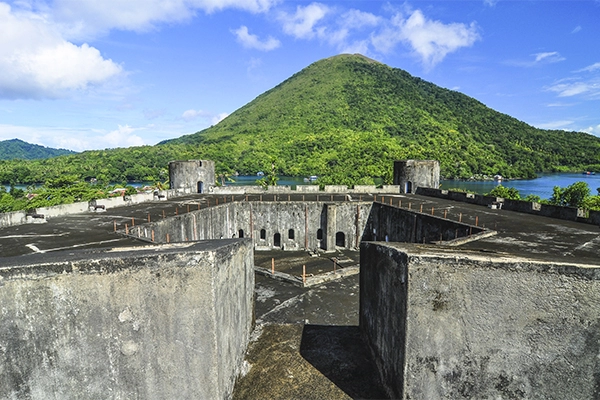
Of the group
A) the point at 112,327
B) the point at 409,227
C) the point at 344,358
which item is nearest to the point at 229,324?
the point at 112,327

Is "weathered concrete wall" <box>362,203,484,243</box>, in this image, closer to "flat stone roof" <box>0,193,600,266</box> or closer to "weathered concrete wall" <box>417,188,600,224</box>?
"flat stone roof" <box>0,193,600,266</box>

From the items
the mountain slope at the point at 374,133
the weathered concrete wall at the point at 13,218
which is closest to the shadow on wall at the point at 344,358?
the weathered concrete wall at the point at 13,218

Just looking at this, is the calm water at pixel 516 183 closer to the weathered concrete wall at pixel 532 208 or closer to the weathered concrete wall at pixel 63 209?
the weathered concrete wall at pixel 63 209

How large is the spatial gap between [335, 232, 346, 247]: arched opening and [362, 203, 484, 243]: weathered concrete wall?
4.85ft

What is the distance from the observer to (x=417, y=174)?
99.5ft

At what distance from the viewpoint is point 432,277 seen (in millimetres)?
4008

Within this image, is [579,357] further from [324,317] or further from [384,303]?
[324,317]

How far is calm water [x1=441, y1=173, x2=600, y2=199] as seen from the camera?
8571cm

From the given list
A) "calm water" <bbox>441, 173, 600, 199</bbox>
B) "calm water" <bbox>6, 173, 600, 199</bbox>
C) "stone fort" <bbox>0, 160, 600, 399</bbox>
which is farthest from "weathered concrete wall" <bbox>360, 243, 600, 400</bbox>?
"calm water" <bbox>441, 173, 600, 199</bbox>

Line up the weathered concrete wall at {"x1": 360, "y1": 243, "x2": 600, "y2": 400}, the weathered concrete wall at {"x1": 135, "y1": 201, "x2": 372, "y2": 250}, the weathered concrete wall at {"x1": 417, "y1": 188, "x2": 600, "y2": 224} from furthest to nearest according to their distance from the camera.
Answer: the weathered concrete wall at {"x1": 135, "y1": 201, "x2": 372, "y2": 250} < the weathered concrete wall at {"x1": 417, "y1": 188, "x2": 600, "y2": 224} < the weathered concrete wall at {"x1": 360, "y1": 243, "x2": 600, "y2": 400}

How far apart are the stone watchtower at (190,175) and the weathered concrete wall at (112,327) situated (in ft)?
91.0

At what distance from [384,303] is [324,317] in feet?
31.8

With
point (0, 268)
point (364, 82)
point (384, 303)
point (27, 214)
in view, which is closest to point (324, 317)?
point (384, 303)

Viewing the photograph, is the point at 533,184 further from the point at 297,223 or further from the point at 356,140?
the point at 297,223
